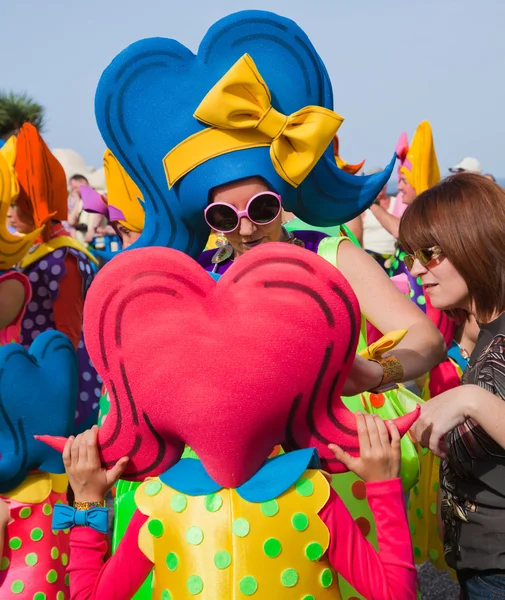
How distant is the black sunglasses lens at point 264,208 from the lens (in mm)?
1895

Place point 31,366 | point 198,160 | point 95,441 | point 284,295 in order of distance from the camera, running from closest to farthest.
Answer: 1. point 284,295
2. point 95,441
3. point 198,160
4. point 31,366

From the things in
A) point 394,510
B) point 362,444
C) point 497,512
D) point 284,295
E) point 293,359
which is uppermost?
point 284,295

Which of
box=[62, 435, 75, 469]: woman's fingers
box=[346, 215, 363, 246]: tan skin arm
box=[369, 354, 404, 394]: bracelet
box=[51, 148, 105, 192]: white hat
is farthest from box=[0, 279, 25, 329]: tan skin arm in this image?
box=[51, 148, 105, 192]: white hat

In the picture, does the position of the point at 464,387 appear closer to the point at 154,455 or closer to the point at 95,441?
the point at 154,455

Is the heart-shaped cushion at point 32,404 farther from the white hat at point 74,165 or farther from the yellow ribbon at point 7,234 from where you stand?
the white hat at point 74,165

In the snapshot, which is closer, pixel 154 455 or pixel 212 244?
pixel 154 455

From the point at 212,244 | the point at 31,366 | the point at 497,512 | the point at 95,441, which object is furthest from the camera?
the point at 212,244

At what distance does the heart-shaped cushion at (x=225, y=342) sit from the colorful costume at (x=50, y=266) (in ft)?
7.79

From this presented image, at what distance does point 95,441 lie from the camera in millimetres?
1424

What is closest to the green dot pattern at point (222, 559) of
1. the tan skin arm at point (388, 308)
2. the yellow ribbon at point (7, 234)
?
the tan skin arm at point (388, 308)

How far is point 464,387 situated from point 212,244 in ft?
6.83

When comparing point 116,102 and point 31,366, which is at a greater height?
point 116,102

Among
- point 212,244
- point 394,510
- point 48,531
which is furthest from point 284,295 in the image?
point 212,244

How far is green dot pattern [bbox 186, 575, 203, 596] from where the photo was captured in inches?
52.2
